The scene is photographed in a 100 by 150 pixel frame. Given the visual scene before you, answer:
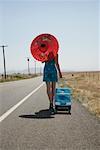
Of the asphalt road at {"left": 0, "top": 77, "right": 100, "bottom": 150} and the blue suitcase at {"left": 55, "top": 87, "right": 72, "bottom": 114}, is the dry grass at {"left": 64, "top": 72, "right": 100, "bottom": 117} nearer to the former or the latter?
the blue suitcase at {"left": 55, "top": 87, "right": 72, "bottom": 114}

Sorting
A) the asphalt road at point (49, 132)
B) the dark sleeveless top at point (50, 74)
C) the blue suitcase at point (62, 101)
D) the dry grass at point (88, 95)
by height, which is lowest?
the dry grass at point (88, 95)

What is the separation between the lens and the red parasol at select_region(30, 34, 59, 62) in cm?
1166

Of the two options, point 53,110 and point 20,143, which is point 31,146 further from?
point 53,110

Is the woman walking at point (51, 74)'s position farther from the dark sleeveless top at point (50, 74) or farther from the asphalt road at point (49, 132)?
the asphalt road at point (49, 132)

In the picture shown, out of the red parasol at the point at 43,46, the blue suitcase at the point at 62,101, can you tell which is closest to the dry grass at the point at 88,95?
the blue suitcase at the point at 62,101

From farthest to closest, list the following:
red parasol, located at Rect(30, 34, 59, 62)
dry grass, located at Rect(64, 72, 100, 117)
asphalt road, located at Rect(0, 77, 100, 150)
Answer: dry grass, located at Rect(64, 72, 100, 117)
red parasol, located at Rect(30, 34, 59, 62)
asphalt road, located at Rect(0, 77, 100, 150)

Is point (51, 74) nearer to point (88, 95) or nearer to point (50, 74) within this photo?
point (50, 74)

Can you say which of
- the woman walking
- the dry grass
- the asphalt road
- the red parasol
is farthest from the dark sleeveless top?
the dry grass

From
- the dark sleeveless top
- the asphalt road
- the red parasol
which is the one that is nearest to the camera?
the asphalt road

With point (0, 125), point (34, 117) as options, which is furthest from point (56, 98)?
point (0, 125)

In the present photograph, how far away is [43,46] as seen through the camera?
39.0 feet

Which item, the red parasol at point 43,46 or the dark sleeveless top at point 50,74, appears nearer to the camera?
the dark sleeveless top at point 50,74

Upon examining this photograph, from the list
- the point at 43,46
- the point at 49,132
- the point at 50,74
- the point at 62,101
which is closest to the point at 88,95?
the point at 43,46

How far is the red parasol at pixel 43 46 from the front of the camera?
1166 cm
